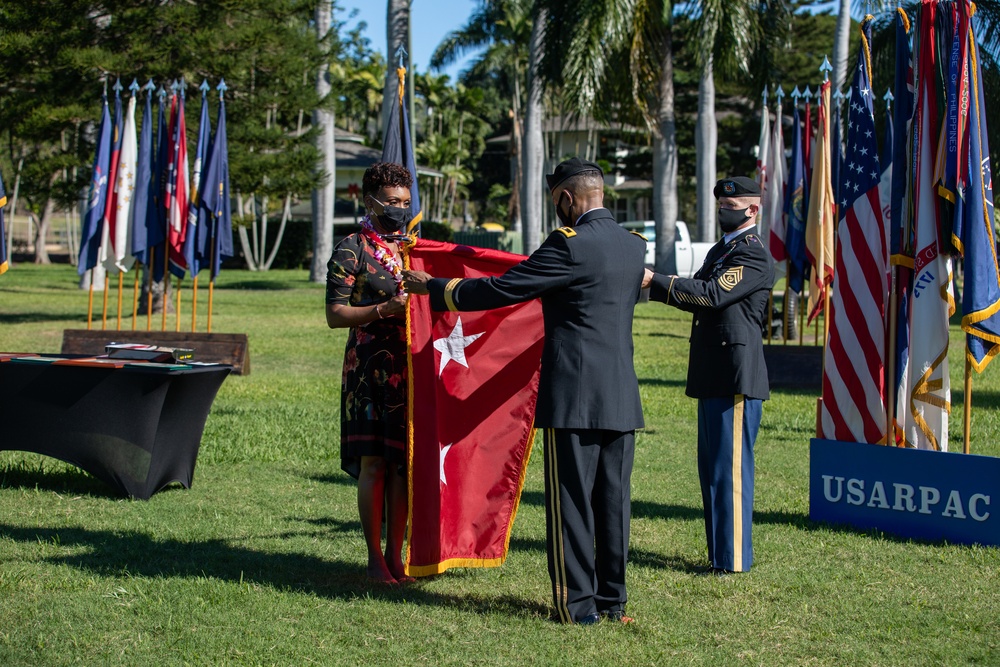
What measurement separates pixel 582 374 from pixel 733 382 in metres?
1.23

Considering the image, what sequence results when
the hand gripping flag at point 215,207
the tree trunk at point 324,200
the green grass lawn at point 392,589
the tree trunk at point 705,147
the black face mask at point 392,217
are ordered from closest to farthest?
the green grass lawn at point 392,589 → the black face mask at point 392,217 → the hand gripping flag at point 215,207 → the tree trunk at point 705,147 → the tree trunk at point 324,200

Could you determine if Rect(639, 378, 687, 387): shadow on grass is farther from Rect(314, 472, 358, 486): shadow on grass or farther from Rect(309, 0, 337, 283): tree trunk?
Rect(309, 0, 337, 283): tree trunk

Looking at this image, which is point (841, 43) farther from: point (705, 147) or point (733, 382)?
point (733, 382)

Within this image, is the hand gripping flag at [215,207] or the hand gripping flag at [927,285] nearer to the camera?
the hand gripping flag at [927,285]

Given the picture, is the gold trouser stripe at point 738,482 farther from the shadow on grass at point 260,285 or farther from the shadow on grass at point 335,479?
the shadow on grass at point 260,285

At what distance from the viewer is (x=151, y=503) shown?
7.17 m

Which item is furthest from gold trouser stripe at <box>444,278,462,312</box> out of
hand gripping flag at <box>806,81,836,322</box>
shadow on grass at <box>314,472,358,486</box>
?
hand gripping flag at <box>806,81,836,322</box>

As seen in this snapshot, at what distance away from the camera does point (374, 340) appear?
17.6 feet

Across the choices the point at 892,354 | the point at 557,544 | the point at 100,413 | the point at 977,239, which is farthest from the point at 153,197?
the point at 557,544

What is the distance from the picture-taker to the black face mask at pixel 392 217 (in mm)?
5359

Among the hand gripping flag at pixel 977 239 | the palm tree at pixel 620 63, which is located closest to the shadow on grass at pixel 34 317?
the palm tree at pixel 620 63

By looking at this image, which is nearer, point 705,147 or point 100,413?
point 100,413

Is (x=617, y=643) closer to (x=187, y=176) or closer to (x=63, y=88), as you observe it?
(x=187, y=176)

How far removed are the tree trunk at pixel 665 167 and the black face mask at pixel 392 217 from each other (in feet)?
69.9
